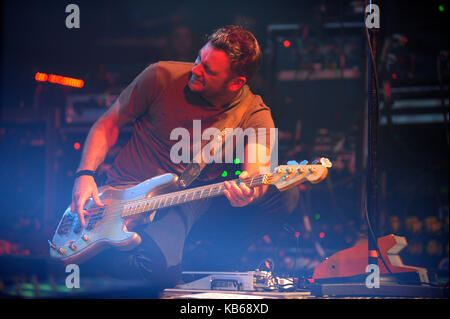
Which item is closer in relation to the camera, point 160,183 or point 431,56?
point 160,183

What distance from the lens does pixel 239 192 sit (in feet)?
6.81

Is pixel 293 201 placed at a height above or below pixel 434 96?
below

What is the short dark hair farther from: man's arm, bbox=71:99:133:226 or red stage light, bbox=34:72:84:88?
red stage light, bbox=34:72:84:88

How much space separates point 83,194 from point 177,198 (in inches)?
22.5

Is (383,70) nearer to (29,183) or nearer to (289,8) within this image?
(289,8)

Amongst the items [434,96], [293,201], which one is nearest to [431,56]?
[434,96]

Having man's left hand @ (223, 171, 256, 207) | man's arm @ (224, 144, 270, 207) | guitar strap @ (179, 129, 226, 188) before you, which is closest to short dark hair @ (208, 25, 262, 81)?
guitar strap @ (179, 129, 226, 188)

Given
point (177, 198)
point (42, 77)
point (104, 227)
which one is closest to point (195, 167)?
point (177, 198)

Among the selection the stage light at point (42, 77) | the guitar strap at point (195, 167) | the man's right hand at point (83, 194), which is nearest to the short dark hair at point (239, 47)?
the guitar strap at point (195, 167)

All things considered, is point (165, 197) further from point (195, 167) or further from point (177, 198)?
point (195, 167)

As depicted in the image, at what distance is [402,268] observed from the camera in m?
2.20

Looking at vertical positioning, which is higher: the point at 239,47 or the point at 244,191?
the point at 239,47

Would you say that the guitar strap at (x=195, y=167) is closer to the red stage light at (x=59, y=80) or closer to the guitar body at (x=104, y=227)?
the guitar body at (x=104, y=227)

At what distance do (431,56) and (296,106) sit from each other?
1.35 metres
